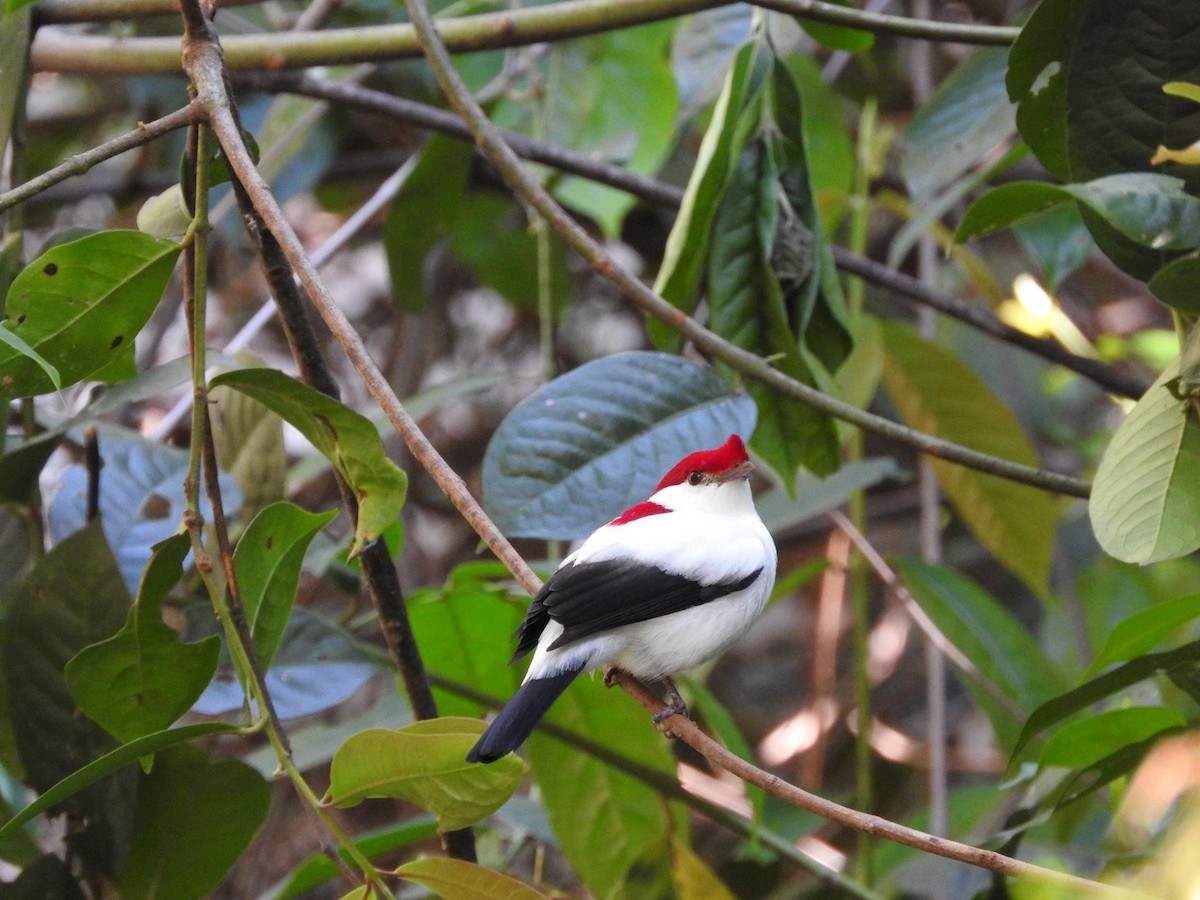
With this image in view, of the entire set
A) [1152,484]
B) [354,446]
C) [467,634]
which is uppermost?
[354,446]

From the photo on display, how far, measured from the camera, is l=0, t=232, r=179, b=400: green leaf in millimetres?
1238

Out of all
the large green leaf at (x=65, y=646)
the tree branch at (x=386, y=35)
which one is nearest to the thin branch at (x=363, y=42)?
the tree branch at (x=386, y=35)

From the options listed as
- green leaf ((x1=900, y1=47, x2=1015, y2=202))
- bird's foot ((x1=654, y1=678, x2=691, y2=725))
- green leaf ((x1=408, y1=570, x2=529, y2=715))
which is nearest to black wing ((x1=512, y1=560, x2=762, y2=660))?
bird's foot ((x1=654, y1=678, x2=691, y2=725))

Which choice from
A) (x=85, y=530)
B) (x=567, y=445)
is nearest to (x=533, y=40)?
(x=567, y=445)

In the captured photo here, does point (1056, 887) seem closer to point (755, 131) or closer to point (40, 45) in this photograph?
point (755, 131)

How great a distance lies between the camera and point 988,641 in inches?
97.7

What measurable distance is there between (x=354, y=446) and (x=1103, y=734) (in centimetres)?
97

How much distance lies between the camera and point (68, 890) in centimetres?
157

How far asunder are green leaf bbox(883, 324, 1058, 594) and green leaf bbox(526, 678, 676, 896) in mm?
866

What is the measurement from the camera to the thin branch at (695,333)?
1.58 meters

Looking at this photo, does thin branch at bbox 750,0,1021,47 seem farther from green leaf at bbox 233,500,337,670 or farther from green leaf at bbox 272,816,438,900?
green leaf at bbox 272,816,438,900

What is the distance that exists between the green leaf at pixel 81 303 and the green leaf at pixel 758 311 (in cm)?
81

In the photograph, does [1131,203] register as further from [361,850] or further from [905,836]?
[361,850]

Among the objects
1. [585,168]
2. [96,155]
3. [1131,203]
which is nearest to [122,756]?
[96,155]
